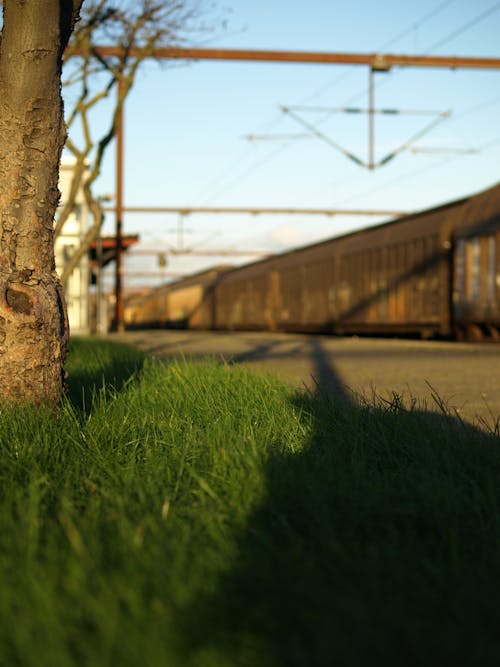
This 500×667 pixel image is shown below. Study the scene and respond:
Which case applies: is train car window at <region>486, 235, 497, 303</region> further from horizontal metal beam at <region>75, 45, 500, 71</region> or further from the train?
horizontal metal beam at <region>75, 45, 500, 71</region>

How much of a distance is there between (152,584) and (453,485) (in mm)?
1429

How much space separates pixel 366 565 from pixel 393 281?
751 inches

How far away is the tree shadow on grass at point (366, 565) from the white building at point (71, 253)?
18.5 metres

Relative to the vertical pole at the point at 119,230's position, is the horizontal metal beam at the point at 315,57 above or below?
above

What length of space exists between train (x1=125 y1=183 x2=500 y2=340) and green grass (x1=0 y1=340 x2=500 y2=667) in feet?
43.9

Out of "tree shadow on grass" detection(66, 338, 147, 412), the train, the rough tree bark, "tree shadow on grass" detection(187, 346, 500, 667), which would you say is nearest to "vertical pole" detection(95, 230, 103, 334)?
the train

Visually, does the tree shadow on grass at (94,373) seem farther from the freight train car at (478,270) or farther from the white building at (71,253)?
the white building at (71,253)

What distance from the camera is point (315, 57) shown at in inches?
656

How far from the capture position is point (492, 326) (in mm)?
16875

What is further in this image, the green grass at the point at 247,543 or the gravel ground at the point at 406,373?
the gravel ground at the point at 406,373

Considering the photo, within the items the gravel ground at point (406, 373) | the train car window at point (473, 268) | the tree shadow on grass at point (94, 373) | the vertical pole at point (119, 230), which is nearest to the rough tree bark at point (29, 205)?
the tree shadow on grass at point (94, 373)

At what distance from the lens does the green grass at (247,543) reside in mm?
1646

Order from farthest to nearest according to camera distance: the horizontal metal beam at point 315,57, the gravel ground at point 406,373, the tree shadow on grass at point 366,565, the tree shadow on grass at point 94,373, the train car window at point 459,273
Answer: the train car window at point 459,273 → the horizontal metal beam at point 315,57 → the gravel ground at point 406,373 → the tree shadow on grass at point 94,373 → the tree shadow on grass at point 366,565

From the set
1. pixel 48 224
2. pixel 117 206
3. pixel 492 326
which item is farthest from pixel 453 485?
pixel 117 206
